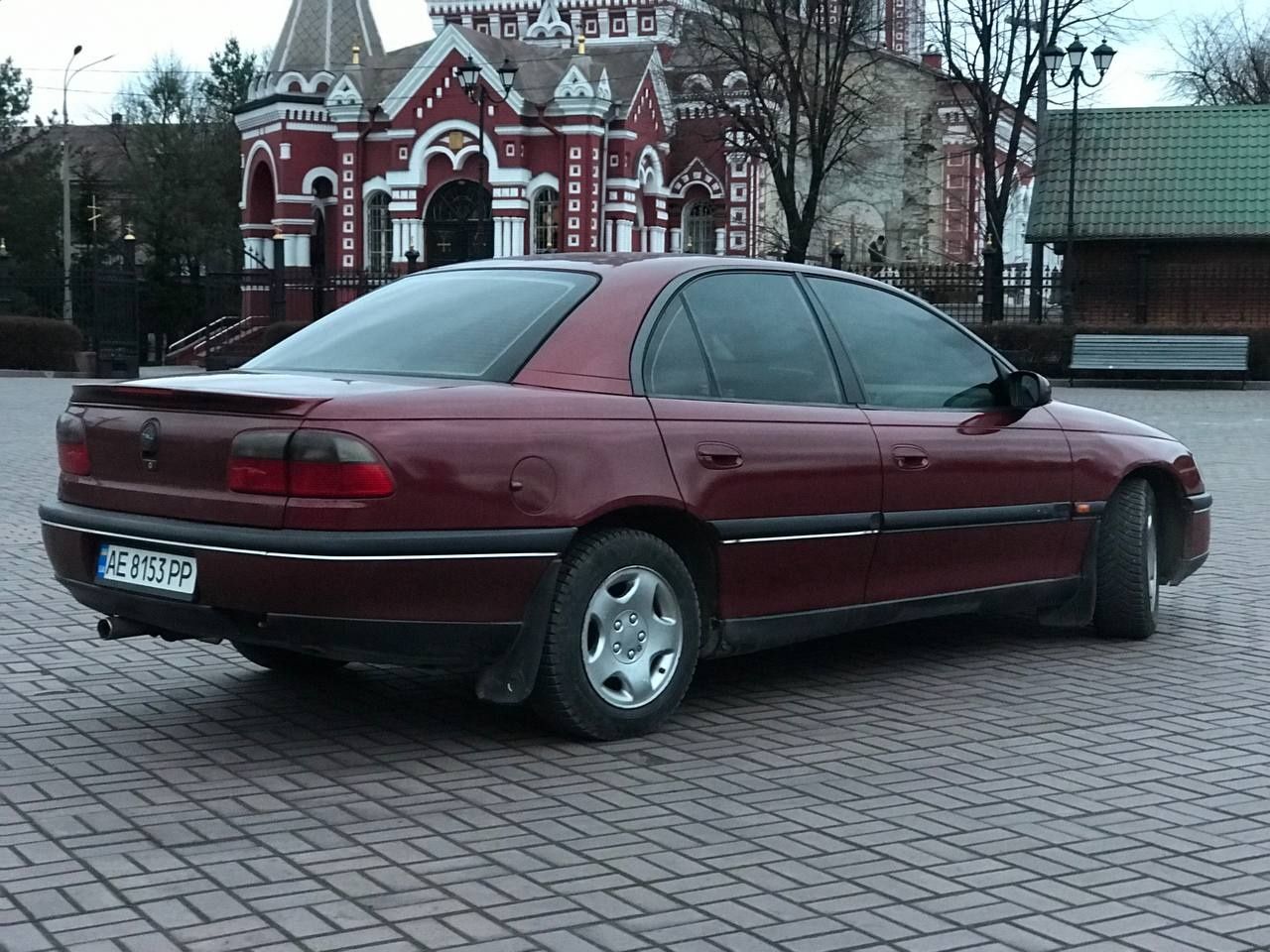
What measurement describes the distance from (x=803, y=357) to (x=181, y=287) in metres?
57.3

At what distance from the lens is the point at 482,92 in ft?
145

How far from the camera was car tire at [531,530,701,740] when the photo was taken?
17.8ft

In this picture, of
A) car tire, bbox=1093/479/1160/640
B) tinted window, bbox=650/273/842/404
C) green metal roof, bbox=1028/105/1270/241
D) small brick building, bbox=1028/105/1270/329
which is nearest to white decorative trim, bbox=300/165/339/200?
green metal roof, bbox=1028/105/1270/241

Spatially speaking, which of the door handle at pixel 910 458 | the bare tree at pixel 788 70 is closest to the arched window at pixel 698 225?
the bare tree at pixel 788 70

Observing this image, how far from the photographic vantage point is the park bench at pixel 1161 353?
34.2 meters

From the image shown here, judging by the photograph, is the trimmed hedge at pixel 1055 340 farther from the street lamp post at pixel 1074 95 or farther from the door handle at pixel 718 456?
the door handle at pixel 718 456

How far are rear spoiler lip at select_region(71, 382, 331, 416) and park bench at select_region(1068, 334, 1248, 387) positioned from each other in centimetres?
3127

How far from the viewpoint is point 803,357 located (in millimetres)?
6410

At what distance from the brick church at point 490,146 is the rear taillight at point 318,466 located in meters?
44.7

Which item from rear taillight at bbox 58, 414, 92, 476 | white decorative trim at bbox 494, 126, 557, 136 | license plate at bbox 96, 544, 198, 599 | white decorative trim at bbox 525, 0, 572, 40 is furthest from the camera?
white decorative trim at bbox 525, 0, 572, 40

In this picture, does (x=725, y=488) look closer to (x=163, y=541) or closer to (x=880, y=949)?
(x=163, y=541)

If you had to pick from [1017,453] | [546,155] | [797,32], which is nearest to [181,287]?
[546,155]

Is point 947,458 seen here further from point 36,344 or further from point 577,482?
point 36,344

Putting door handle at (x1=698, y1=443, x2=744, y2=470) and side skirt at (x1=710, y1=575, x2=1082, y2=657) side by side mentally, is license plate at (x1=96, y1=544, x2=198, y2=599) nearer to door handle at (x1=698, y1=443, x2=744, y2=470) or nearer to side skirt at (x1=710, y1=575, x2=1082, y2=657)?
door handle at (x1=698, y1=443, x2=744, y2=470)
